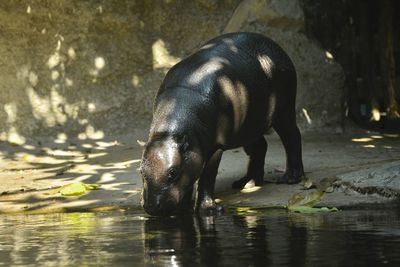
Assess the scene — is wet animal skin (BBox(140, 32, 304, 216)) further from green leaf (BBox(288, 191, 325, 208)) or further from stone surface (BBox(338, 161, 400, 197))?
stone surface (BBox(338, 161, 400, 197))

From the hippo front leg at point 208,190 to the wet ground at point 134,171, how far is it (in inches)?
17.9

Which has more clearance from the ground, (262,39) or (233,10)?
(233,10)

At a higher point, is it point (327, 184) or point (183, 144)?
point (183, 144)

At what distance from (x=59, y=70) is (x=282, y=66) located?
5101 mm

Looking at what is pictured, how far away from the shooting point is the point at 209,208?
7359 mm

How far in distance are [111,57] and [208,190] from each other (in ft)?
19.6

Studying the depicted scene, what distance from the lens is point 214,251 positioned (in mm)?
4922

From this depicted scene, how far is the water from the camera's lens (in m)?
4.62

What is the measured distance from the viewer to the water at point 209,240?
4617mm

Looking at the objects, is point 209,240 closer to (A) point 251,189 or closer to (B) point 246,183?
(A) point 251,189

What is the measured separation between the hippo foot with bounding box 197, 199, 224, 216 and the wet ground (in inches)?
17.8

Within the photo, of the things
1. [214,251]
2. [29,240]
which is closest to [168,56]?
[29,240]

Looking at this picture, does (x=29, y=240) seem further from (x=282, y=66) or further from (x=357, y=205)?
(x=282, y=66)

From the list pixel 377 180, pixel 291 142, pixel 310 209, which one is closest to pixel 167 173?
pixel 310 209
